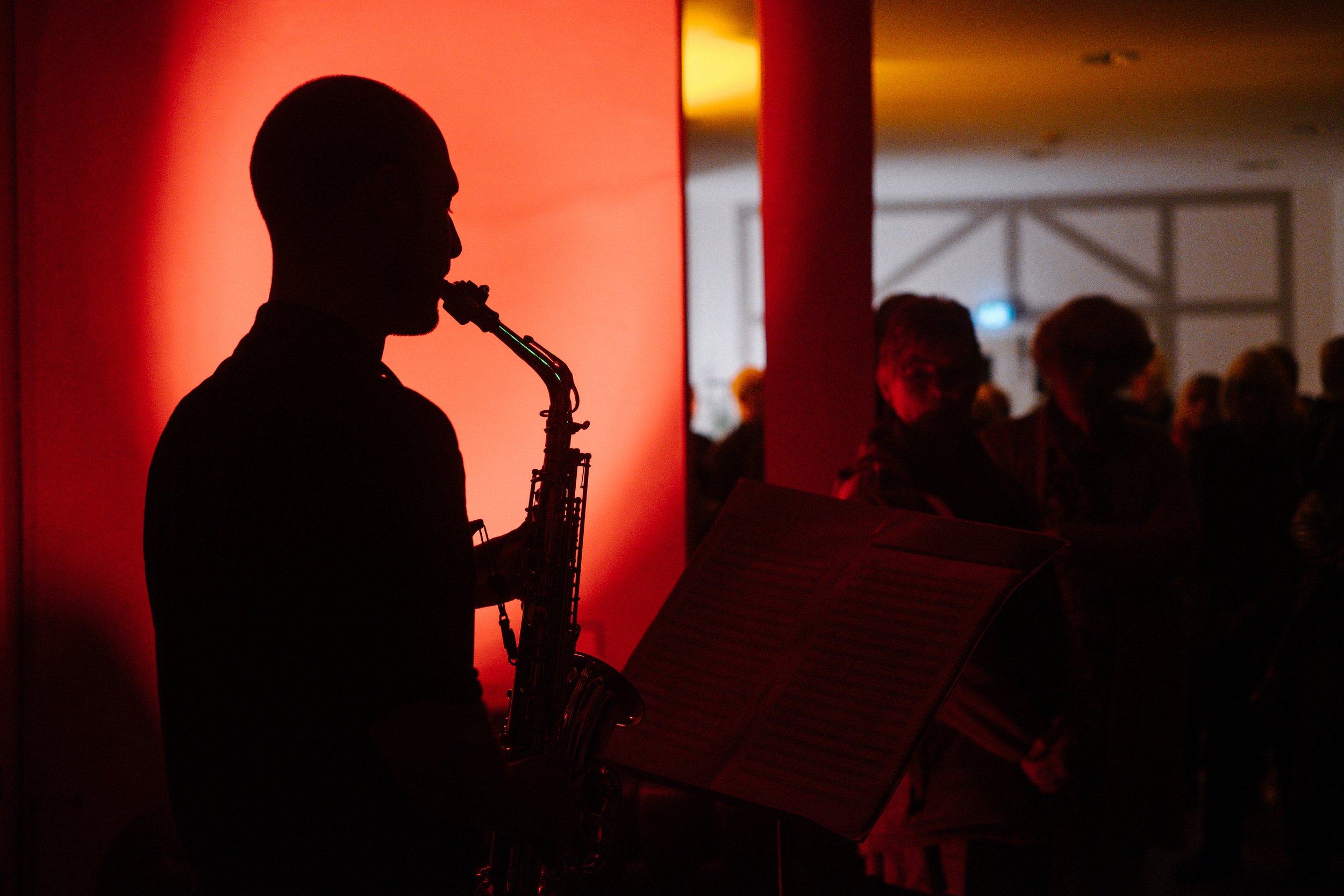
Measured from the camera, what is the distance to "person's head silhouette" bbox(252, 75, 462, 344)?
3.66 ft

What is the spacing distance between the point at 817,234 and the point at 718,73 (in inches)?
160

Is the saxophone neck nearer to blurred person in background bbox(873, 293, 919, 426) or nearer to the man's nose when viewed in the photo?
the man's nose

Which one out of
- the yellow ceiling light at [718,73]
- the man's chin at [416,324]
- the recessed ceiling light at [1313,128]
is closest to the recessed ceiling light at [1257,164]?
the recessed ceiling light at [1313,128]

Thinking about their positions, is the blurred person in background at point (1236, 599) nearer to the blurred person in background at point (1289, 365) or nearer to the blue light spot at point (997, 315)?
the blurred person in background at point (1289, 365)

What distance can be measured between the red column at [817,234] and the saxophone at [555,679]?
112 cm

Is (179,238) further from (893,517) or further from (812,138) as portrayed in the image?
(893,517)

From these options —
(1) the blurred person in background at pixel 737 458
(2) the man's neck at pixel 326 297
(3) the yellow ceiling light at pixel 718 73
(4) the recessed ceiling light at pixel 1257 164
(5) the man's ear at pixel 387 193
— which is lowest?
(1) the blurred person in background at pixel 737 458

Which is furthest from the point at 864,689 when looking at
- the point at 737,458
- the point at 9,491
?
the point at 737,458

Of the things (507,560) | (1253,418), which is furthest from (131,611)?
(1253,418)

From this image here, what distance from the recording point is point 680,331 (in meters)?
2.51

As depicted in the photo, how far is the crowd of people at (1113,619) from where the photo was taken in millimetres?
1715

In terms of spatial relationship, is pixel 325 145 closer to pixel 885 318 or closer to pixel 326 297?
pixel 326 297

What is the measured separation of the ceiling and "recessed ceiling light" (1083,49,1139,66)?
0.02 meters

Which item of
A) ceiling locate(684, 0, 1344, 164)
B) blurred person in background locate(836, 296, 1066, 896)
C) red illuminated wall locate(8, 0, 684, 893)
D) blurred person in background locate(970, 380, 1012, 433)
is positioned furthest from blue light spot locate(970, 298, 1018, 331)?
blurred person in background locate(836, 296, 1066, 896)
